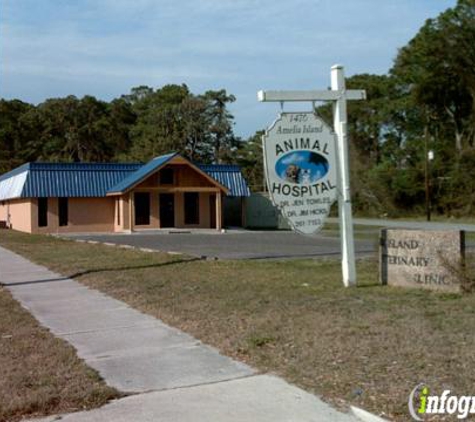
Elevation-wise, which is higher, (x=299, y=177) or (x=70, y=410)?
(x=299, y=177)

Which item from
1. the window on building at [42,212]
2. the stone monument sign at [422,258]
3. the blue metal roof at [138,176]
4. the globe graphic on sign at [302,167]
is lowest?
the stone monument sign at [422,258]

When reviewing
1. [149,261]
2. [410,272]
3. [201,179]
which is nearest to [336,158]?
[410,272]

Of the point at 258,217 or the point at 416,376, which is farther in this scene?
the point at 258,217

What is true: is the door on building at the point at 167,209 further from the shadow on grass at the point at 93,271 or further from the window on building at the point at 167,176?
the shadow on grass at the point at 93,271

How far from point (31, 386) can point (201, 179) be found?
1461 inches

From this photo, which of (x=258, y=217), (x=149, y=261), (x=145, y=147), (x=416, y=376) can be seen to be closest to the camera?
(x=416, y=376)

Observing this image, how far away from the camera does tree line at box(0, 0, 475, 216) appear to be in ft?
199

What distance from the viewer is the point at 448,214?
59.2m

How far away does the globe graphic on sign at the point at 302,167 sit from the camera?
11342 millimetres

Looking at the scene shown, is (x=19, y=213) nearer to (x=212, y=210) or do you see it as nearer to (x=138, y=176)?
(x=138, y=176)

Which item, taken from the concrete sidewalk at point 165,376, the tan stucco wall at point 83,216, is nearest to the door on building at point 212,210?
the tan stucco wall at point 83,216

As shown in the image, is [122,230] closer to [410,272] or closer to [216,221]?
[216,221]

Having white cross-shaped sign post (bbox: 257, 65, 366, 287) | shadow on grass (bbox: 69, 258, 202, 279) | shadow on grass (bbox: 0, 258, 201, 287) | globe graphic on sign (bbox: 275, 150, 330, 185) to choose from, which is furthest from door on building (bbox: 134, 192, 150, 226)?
globe graphic on sign (bbox: 275, 150, 330, 185)

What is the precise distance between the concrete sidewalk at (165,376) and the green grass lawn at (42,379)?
0.17m
